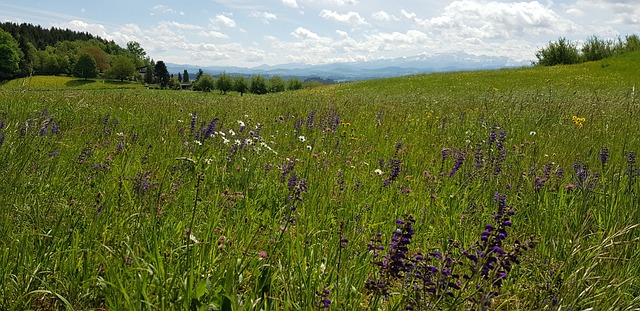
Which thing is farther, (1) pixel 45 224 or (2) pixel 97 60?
(2) pixel 97 60

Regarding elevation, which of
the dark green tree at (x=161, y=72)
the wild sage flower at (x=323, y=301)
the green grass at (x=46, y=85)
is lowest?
the wild sage flower at (x=323, y=301)

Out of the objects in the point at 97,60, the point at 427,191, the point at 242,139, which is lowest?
the point at 427,191

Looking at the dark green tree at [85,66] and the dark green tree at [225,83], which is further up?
the dark green tree at [85,66]

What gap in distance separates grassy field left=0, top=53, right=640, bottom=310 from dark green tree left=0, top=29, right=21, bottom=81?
376 ft

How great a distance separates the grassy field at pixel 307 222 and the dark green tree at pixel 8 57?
11452cm

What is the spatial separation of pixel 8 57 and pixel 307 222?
124951 millimetres

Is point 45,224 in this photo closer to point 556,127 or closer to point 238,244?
point 238,244

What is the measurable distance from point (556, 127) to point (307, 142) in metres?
4.52

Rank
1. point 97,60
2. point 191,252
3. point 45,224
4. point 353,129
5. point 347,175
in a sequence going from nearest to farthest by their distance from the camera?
point 191,252 < point 45,224 < point 347,175 < point 353,129 < point 97,60

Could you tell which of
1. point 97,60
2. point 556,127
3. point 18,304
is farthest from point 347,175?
point 97,60

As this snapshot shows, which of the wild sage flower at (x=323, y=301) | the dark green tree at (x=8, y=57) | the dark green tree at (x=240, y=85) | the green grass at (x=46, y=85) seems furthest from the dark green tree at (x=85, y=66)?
the wild sage flower at (x=323, y=301)

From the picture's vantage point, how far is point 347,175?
14.2ft

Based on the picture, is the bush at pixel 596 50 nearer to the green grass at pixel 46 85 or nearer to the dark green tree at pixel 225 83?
the green grass at pixel 46 85

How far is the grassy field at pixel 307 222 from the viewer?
71.5 inches
